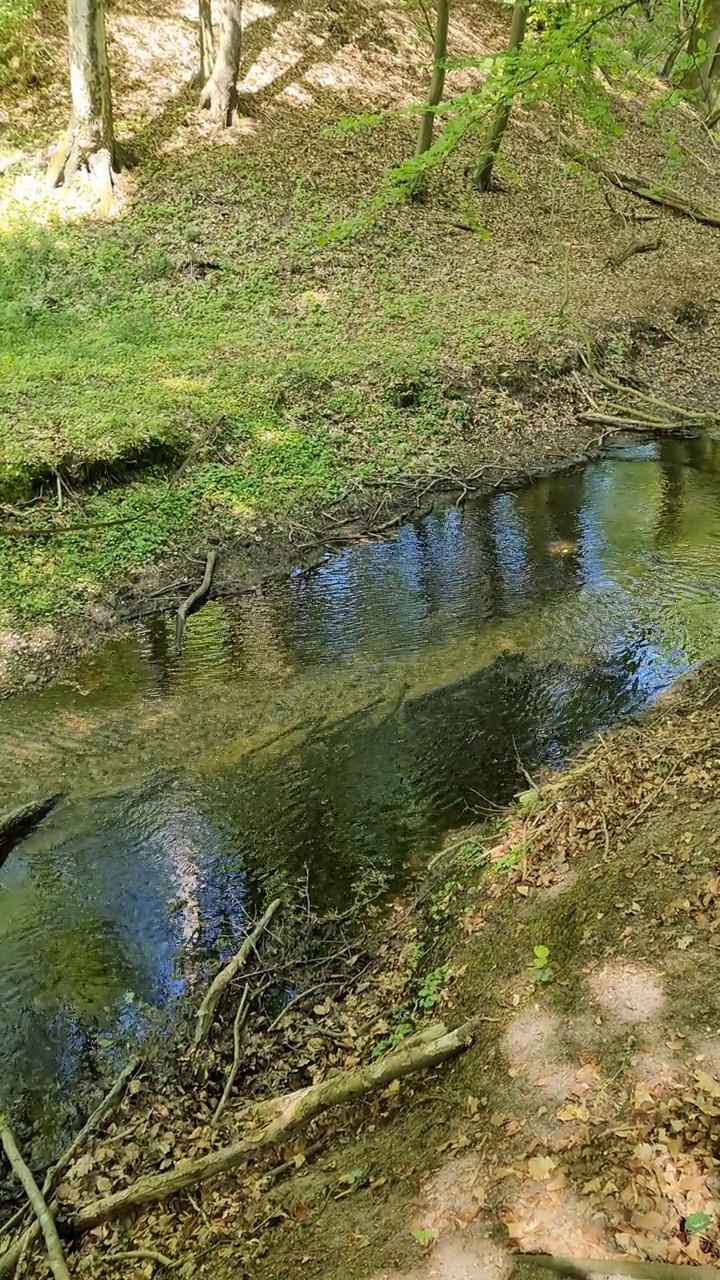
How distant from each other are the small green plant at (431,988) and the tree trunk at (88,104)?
54.3 ft

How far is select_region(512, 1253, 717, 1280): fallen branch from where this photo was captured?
2466 millimetres

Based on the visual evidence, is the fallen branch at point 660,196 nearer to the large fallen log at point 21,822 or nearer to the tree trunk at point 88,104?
the tree trunk at point 88,104

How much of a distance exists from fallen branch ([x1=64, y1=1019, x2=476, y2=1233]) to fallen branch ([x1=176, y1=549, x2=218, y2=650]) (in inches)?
219

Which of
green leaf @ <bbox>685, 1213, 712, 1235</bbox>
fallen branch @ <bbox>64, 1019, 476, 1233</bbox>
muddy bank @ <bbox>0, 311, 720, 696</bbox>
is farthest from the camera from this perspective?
muddy bank @ <bbox>0, 311, 720, 696</bbox>

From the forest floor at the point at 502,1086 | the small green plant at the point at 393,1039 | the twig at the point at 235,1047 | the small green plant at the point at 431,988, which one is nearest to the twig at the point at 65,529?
the forest floor at the point at 502,1086

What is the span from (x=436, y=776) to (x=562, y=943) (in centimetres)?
276

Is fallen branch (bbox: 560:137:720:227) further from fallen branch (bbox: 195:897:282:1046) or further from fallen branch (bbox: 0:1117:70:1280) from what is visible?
fallen branch (bbox: 0:1117:70:1280)

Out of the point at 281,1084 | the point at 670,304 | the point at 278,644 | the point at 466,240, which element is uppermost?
the point at 466,240

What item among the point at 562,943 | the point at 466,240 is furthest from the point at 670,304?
the point at 562,943

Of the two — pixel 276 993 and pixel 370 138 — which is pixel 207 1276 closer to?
pixel 276 993

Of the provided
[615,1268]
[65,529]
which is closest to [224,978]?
[615,1268]

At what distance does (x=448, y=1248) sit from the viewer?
2979mm

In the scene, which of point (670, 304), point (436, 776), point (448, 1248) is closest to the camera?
point (448, 1248)

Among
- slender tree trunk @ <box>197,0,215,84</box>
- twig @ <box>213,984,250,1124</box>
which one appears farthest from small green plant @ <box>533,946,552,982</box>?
slender tree trunk @ <box>197,0,215,84</box>
